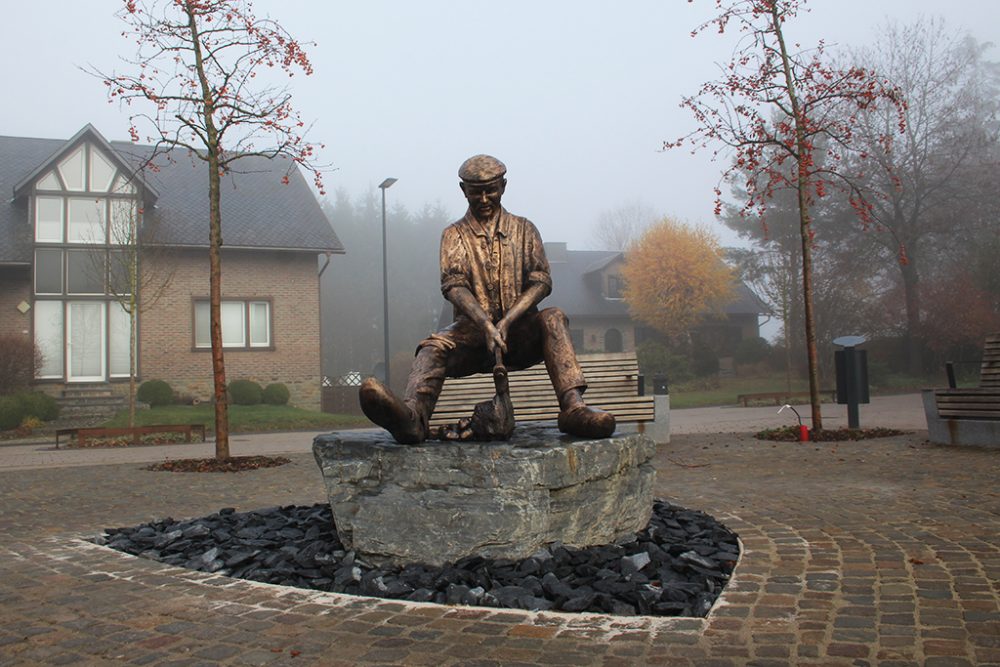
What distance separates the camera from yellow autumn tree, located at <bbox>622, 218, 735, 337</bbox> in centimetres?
3675

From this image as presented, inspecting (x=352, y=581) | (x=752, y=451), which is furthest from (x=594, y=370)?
(x=352, y=581)

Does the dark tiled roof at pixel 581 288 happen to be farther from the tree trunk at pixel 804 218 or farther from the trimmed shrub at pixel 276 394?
the tree trunk at pixel 804 218

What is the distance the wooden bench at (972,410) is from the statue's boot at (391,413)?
7483 mm

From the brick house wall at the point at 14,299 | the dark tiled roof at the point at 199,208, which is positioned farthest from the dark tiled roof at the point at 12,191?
the brick house wall at the point at 14,299

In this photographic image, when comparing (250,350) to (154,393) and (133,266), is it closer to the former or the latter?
(154,393)

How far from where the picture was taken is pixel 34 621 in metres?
3.44

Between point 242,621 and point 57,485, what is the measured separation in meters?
6.45

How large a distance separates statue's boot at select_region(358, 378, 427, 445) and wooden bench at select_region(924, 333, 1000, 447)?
7483mm

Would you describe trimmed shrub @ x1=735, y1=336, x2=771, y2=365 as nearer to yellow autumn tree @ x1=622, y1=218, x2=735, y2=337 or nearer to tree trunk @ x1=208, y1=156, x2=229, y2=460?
Result: yellow autumn tree @ x1=622, y1=218, x2=735, y2=337

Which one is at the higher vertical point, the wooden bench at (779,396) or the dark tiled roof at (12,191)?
the dark tiled roof at (12,191)

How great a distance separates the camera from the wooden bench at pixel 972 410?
29.6 ft

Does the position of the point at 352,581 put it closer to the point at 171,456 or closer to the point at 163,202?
the point at 171,456

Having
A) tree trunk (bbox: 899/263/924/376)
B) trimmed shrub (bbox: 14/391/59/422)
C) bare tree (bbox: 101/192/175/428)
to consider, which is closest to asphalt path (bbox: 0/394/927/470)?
trimmed shrub (bbox: 14/391/59/422)

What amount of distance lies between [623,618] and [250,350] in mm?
23653
